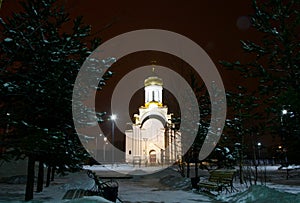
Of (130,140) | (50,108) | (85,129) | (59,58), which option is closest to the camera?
(59,58)

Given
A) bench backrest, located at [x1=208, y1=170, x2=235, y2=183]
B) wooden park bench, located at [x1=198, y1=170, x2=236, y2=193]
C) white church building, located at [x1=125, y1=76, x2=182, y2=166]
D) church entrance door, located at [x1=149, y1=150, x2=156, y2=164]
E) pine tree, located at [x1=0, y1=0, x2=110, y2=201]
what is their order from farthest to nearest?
1. white church building, located at [x1=125, y1=76, x2=182, y2=166]
2. church entrance door, located at [x1=149, y1=150, x2=156, y2=164]
3. bench backrest, located at [x1=208, y1=170, x2=235, y2=183]
4. wooden park bench, located at [x1=198, y1=170, x2=236, y2=193]
5. pine tree, located at [x1=0, y1=0, x2=110, y2=201]

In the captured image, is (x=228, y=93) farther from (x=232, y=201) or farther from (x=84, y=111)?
(x=84, y=111)

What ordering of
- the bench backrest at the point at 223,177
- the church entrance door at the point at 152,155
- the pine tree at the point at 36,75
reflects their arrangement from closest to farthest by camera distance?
the pine tree at the point at 36,75
the bench backrest at the point at 223,177
the church entrance door at the point at 152,155

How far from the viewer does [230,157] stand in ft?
63.7

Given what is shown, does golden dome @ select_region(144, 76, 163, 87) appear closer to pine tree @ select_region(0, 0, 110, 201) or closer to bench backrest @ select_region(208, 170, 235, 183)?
bench backrest @ select_region(208, 170, 235, 183)

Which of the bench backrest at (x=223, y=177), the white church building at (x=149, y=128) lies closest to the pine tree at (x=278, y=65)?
the bench backrest at (x=223, y=177)

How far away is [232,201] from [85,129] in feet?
19.9

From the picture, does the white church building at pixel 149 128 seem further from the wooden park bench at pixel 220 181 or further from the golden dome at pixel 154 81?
Answer: the wooden park bench at pixel 220 181

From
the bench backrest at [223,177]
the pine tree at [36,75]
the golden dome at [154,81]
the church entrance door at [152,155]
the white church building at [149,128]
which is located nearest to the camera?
the pine tree at [36,75]

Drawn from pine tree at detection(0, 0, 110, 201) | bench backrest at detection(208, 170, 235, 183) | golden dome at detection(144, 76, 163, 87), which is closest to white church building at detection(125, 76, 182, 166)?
golden dome at detection(144, 76, 163, 87)

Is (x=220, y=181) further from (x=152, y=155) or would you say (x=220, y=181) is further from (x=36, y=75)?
(x=152, y=155)

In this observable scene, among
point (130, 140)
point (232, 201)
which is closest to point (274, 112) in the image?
point (232, 201)

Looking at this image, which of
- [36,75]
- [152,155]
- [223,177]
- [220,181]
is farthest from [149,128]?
[36,75]

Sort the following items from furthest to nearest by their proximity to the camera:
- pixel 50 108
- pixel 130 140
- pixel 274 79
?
pixel 130 140 < pixel 274 79 < pixel 50 108
